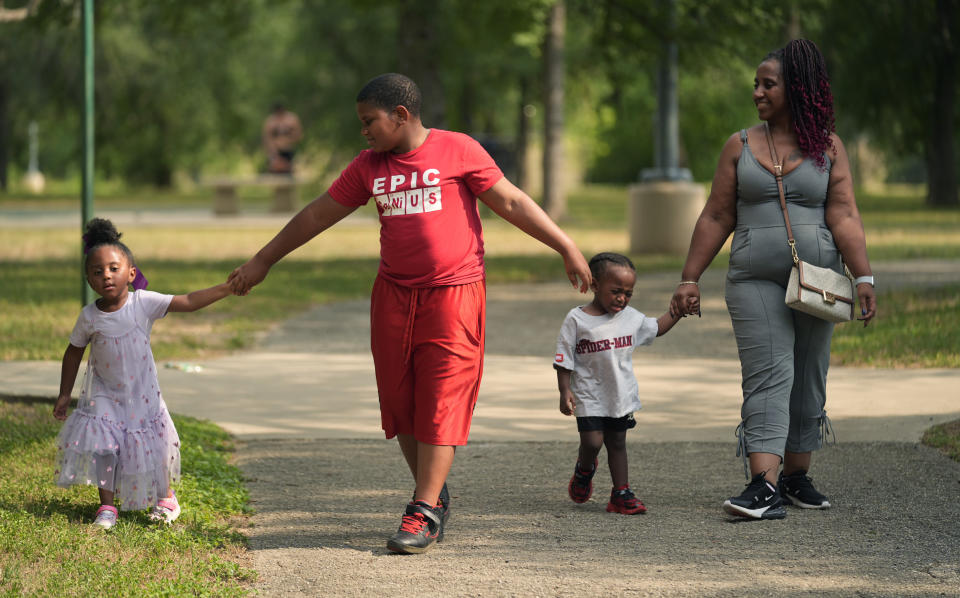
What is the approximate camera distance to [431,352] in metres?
5.05

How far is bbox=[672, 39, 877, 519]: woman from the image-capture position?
5355 mm

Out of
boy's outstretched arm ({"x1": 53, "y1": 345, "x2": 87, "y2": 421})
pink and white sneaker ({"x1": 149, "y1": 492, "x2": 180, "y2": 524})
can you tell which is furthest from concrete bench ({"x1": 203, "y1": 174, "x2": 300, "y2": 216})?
pink and white sneaker ({"x1": 149, "y1": 492, "x2": 180, "y2": 524})

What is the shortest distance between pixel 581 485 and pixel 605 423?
0.96 ft

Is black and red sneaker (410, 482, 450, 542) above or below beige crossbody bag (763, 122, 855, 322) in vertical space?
below

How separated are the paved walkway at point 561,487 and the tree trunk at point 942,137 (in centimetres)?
2248

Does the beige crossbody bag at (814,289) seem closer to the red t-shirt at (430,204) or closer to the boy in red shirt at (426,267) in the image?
the boy in red shirt at (426,267)

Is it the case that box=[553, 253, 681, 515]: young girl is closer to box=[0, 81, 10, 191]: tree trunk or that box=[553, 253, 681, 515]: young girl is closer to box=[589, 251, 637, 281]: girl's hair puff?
box=[589, 251, 637, 281]: girl's hair puff

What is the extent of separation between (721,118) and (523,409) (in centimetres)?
4778

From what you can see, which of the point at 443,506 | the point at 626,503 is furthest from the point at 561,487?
the point at 443,506

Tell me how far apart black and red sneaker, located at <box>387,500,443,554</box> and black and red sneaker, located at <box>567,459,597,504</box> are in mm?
756

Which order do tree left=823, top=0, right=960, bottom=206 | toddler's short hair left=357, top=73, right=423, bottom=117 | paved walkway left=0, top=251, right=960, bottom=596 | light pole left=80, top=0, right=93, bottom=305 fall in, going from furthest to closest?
tree left=823, top=0, right=960, bottom=206 → light pole left=80, top=0, right=93, bottom=305 → toddler's short hair left=357, top=73, right=423, bottom=117 → paved walkway left=0, top=251, right=960, bottom=596

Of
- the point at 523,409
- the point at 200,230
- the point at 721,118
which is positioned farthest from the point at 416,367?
the point at 721,118

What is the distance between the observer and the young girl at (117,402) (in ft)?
17.1

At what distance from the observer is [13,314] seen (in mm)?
11719
